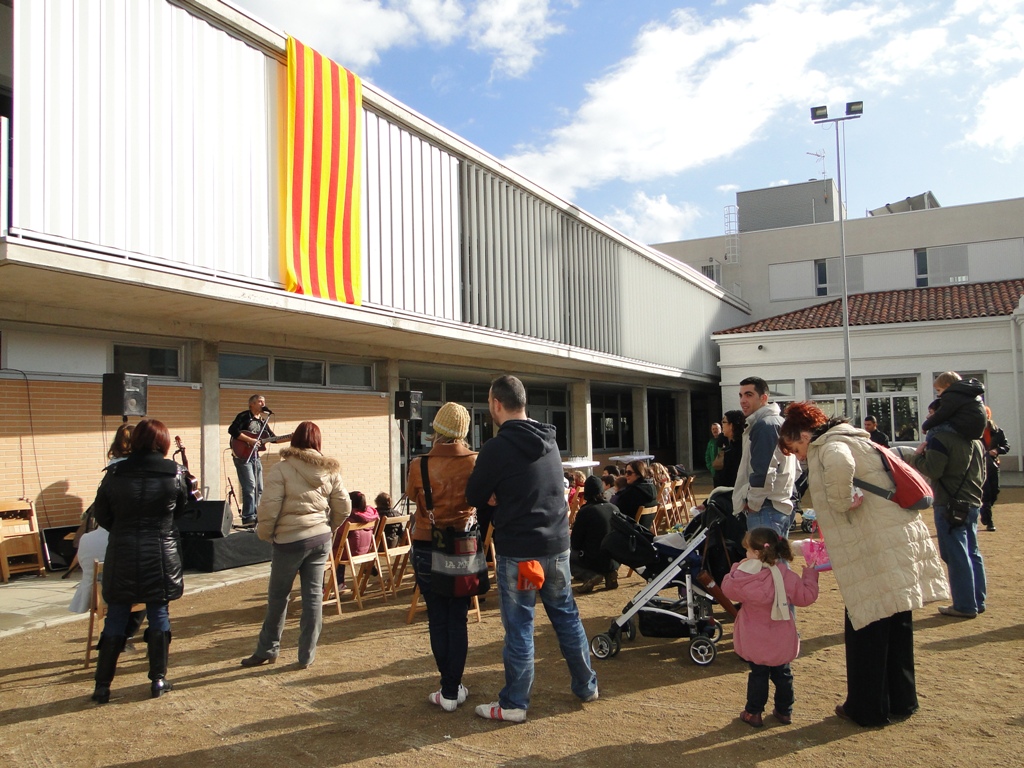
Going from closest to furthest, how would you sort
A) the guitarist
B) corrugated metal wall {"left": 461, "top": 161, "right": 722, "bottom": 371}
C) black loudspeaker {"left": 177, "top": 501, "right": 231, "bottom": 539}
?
black loudspeaker {"left": 177, "top": 501, "right": 231, "bottom": 539} < the guitarist < corrugated metal wall {"left": 461, "top": 161, "right": 722, "bottom": 371}

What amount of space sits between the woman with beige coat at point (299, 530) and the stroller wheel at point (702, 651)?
7.70 feet

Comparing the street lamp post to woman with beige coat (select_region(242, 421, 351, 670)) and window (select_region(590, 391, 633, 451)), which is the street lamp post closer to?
window (select_region(590, 391, 633, 451))

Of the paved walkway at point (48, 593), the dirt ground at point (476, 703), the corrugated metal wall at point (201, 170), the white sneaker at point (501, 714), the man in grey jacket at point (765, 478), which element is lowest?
the paved walkway at point (48, 593)

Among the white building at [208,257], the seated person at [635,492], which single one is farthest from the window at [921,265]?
the seated person at [635,492]

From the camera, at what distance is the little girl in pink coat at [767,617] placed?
3801 millimetres

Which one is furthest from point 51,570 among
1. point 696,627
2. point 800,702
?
point 800,702

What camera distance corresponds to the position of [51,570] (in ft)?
29.7

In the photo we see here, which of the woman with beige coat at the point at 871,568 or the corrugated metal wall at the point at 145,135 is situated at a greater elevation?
the corrugated metal wall at the point at 145,135

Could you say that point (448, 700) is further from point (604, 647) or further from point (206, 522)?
point (206, 522)

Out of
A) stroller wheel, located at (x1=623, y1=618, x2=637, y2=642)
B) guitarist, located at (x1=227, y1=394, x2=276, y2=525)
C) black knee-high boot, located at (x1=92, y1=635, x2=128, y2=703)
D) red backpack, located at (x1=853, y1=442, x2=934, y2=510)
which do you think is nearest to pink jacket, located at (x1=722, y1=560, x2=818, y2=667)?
red backpack, located at (x1=853, y1=442, x2=934, y2=510)

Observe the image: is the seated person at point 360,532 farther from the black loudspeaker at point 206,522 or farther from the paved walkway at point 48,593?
the black loudspeaker at point 206,522

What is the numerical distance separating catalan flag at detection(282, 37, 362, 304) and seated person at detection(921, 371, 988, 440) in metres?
7.16

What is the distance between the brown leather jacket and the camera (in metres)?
4.23

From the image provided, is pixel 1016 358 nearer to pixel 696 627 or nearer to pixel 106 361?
pixel 696 627
